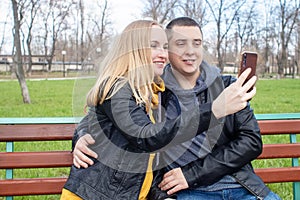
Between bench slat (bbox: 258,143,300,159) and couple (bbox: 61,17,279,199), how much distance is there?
23.5 inches

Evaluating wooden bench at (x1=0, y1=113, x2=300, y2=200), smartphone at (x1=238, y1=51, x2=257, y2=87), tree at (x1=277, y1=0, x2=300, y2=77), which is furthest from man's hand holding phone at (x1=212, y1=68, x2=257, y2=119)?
tree at (x1=277, y1=0, x2=300, y2=77)

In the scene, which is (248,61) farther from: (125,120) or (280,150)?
(280,150)

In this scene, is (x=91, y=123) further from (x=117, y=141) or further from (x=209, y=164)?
(x=209, y=164)

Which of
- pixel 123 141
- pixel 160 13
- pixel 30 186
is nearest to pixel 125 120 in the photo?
pixel 123 141

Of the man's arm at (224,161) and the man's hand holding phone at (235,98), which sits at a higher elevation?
the man's hand holding phone at (235,98)

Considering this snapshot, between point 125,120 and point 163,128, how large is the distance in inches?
6.2

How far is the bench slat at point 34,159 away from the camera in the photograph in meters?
2.36

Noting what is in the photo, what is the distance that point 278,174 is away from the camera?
104 inches

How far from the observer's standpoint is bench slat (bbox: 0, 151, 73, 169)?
236 cm

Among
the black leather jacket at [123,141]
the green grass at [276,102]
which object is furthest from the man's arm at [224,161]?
the green grass at [276,102]

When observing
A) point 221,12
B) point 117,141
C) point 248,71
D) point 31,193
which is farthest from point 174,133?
point 221,12

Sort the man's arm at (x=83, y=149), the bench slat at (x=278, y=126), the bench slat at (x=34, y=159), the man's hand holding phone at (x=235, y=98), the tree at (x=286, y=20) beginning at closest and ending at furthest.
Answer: the man's hand holding phone at (x=235, y=98)
the man's arm at (x=83, y=149)
the bench slat at (x=34, y=159)
the bench slat at (x=278, y=126)
the tree at (x=286, y=20)

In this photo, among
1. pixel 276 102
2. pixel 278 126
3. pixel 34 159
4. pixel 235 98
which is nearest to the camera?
pixel 235 98

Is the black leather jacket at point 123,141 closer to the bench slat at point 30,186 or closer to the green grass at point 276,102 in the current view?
the bench slat at point 30,186
